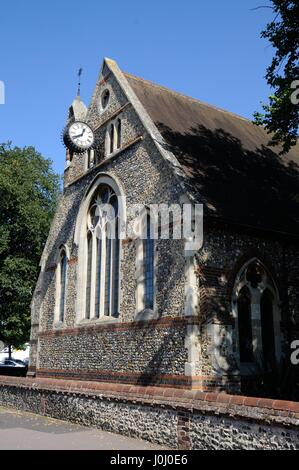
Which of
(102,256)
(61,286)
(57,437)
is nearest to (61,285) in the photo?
(61,286)

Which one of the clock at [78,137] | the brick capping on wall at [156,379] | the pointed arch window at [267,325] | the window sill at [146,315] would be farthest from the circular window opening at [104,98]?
the brick capping on wall at [156,379]

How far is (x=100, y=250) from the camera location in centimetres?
1833

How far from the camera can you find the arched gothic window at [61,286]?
19.9 m

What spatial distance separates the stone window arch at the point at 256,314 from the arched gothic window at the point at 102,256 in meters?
4.58

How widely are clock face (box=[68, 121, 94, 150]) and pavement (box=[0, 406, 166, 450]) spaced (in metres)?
10.3

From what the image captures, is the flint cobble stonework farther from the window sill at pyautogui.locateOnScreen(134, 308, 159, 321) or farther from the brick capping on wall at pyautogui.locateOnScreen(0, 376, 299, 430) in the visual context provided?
the window sill at pyautogui.locateOnScreen(134, 308, 159, 321)

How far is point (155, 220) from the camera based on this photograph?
14.8 meters

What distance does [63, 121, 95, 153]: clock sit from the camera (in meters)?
18.7

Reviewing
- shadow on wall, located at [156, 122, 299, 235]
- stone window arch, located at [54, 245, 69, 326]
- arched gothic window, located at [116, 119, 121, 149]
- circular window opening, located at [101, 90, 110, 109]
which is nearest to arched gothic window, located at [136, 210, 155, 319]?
shadow on wall, located at [156, 122, 299, 235]

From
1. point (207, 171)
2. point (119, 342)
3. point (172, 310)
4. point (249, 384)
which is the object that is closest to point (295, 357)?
point (249, 384)

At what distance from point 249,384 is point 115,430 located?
157 inches

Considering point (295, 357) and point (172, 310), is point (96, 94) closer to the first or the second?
point (172, 310)

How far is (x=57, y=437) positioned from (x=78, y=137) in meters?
11.6
